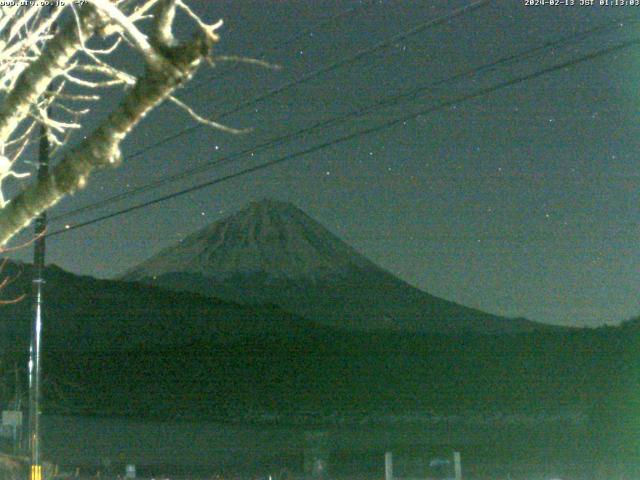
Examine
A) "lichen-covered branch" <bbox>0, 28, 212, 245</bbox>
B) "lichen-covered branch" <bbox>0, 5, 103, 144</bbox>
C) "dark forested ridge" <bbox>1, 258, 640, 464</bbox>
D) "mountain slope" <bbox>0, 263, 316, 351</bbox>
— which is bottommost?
"lichen-covered branch" <bbox>0, 28, 212, 245</bbox>

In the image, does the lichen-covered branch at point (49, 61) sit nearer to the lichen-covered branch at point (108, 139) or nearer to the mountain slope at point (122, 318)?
the lichen-covered branch at point (108, 139)

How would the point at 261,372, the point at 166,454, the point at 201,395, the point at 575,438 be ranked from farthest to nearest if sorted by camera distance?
the point at 261,372
the point at 201,395
the point at 575,438
the point at 166,454

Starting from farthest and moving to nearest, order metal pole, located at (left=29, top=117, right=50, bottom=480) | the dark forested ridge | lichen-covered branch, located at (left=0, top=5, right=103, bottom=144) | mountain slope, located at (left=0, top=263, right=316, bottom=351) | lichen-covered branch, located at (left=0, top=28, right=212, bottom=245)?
mountain slope, located at (left=0, top=263, right=316, bottom=351), the dark forested ridge, metal pole, located at (left=29, top=117, right=50, bottom=480), lichen-covered branch, located at (left=0, top=5, right=103, bottom=144), lichen-covered branch, located at (left=0, top=28, right=212, bottom=245)

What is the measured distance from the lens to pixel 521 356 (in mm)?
105688

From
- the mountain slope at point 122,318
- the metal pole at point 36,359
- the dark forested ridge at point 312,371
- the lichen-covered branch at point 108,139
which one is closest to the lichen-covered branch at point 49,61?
the lichen-covered branch at point 108,139

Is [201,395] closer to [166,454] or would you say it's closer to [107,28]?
[166,454]

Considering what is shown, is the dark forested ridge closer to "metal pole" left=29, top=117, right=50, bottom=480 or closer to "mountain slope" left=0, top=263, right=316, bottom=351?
"mountain slope" left=0, top=263, right=316, bottom=351

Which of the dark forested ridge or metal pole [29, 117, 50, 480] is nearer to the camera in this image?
metal pole [29, 117, 50, 480]

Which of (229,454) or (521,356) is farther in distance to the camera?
(521,356)

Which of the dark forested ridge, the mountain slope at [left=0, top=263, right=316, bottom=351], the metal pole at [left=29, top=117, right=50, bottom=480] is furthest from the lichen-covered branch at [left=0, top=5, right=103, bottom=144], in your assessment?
the mountain slope at [left=0, top=263, right=316, bottom=351]

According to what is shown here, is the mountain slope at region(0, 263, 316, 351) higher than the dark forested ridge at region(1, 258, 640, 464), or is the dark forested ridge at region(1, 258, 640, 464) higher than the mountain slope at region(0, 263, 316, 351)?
the mountain slope at region(0, 263, 316, 351)

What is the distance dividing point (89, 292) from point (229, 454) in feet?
295

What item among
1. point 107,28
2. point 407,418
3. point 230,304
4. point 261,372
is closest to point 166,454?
point 407,418

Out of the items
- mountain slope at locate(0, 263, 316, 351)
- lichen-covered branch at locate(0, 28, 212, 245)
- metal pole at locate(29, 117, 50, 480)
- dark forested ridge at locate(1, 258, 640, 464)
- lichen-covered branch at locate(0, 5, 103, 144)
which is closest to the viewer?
lichen-covered branch at locate(0, 28, 212, 245)
